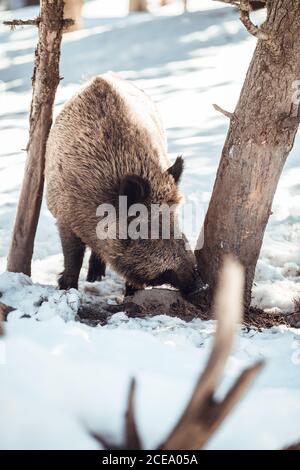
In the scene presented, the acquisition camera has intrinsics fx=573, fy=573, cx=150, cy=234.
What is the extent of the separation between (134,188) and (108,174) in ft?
1.42

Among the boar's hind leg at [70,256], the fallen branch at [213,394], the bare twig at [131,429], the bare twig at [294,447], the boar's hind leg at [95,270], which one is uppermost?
the fallen branch at [213,394]

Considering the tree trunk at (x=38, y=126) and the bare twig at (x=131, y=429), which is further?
the tree trunk at (x=38, y=126)

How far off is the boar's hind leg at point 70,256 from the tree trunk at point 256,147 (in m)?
1.13

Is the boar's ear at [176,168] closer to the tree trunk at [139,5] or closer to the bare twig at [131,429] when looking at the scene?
the bare twig at [131,429]

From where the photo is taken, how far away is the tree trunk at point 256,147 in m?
3.88

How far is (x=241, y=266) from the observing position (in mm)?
4535

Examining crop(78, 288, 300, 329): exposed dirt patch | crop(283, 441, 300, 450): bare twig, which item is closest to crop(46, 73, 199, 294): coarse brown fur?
crop(78, 288, 300, 329): exposed dirt patch

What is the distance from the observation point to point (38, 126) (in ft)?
16.3

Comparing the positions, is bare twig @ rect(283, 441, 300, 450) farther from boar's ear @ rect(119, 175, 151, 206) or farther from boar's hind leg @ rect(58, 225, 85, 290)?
boar's hind leg @ rect(58, 225, 85, 290)

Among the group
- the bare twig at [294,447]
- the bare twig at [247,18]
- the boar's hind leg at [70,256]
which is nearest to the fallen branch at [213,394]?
the bare twig at [294,447]

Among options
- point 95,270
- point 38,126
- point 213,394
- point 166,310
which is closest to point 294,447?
point 213,394

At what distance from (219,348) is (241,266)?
2925 mm

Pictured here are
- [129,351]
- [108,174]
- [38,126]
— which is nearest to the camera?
[129,351]

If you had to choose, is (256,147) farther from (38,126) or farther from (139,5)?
(139,5)
